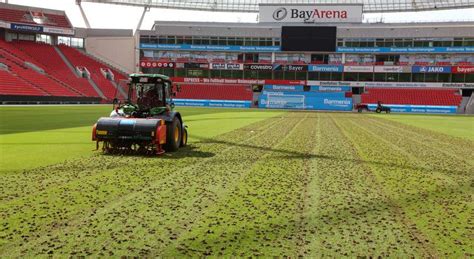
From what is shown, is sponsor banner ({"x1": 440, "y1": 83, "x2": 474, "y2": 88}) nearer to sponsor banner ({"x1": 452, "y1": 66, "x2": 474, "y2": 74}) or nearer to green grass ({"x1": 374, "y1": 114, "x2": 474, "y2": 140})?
sponsor banner ({"x1": 452, "y1": 66, "x2": 474, "y2": 74})

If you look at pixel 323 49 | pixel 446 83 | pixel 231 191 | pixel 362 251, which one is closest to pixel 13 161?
pixel 231 191

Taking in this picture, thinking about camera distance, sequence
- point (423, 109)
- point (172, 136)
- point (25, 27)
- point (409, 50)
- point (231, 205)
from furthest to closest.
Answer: point (409, 50), point (423, 109), point (25, 27), point (172, 136), point (231, 205)

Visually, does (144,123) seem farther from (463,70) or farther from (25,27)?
(463,70)

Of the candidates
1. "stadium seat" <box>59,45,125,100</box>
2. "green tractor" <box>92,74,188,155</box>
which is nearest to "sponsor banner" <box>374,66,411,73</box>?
"stadium seat" <box>59,45,125,100</box>

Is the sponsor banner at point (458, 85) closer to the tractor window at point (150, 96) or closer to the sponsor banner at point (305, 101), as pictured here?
the sponsor banner at point (305, 101)

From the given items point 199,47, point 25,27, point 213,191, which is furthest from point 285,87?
point 213,191

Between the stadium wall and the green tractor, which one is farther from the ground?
the stadium wall

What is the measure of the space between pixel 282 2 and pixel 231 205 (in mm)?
84822

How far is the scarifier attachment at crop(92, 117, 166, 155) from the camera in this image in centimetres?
1058

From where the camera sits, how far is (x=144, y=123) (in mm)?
10641

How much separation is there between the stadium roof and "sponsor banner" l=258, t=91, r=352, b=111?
19008 mm

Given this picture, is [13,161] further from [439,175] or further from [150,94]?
[439,175]

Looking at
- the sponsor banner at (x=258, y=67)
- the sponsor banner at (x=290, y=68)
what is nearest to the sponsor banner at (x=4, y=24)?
the sponsor banner at (x=258, y=67)

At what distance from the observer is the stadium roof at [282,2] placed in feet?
255
